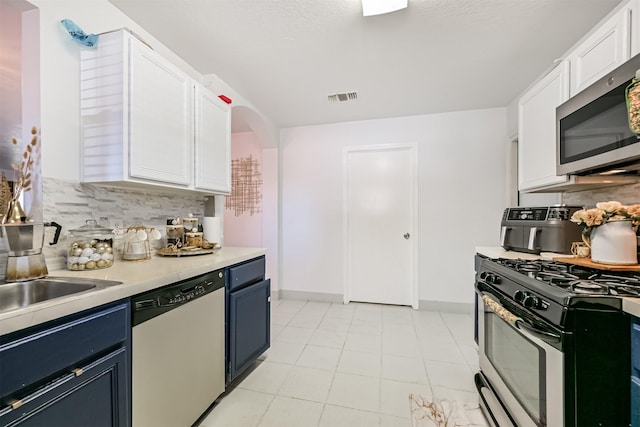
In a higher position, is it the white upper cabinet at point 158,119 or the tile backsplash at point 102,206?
the white upper cabinet at point 158,119

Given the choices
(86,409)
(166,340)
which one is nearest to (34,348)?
(86,409)

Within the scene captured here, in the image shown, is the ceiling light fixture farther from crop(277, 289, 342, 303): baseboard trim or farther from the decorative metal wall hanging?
crop(277, 289, 342, 303): baseboard trim

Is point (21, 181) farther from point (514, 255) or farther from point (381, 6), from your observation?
point (514, 255)

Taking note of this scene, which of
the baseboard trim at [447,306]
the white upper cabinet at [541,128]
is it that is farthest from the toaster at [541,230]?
the baseboard trim at [447,306]

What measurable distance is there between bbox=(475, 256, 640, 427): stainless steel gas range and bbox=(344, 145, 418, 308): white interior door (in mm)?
2143

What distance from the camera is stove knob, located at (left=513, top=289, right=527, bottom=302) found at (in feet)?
3.67

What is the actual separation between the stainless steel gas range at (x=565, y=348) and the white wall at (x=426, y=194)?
201 centimetres

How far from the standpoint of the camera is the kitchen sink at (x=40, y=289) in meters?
1.08

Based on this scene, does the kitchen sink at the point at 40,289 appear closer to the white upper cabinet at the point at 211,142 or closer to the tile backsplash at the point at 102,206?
the tile backsplash at the point at 102,206

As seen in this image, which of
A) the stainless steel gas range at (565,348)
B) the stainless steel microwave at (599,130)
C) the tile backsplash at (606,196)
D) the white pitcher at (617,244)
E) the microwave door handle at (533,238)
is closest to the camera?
the stainless steel gas range at (565,348)

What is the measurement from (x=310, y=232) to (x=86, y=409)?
2.92 metres

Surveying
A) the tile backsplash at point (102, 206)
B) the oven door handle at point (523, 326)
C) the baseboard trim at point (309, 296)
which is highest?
the tile backsplash at point (102, 206)

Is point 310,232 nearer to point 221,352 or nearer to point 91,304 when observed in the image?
point 221,352

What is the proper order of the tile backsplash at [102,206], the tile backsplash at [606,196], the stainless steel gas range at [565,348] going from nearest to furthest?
the stainless steel gas range at [565,348] → the tile backsplash at [102,206] → the tile backsplash at [606,196]
